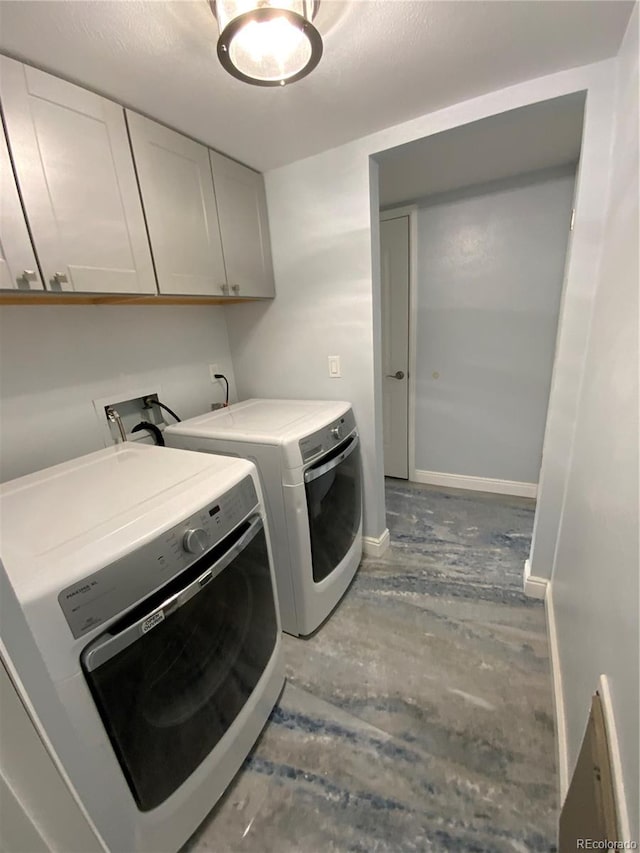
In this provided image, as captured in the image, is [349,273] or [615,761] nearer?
[615,761]

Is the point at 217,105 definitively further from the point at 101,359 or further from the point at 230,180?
the point at 101,359

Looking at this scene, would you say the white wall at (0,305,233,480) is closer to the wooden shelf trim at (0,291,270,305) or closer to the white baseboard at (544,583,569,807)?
the wooden shelf trim at (0,291,270,305)

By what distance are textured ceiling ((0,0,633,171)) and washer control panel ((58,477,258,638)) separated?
1.25 metres

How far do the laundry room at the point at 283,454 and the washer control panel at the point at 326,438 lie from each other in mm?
18

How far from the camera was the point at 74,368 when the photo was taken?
140cm

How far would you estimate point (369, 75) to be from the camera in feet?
3.76

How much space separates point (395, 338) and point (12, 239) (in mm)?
2319

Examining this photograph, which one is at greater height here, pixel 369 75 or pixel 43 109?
pixel 369 75

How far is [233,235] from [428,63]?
3.16 ft

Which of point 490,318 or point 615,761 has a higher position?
point 490,318

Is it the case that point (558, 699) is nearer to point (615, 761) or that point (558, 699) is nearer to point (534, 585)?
point (534, 585)

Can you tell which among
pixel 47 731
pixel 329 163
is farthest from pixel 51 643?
pixel 329 163

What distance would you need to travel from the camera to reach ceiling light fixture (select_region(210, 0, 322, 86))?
78 cm

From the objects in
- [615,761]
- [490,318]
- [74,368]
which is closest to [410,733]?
[615,761]
